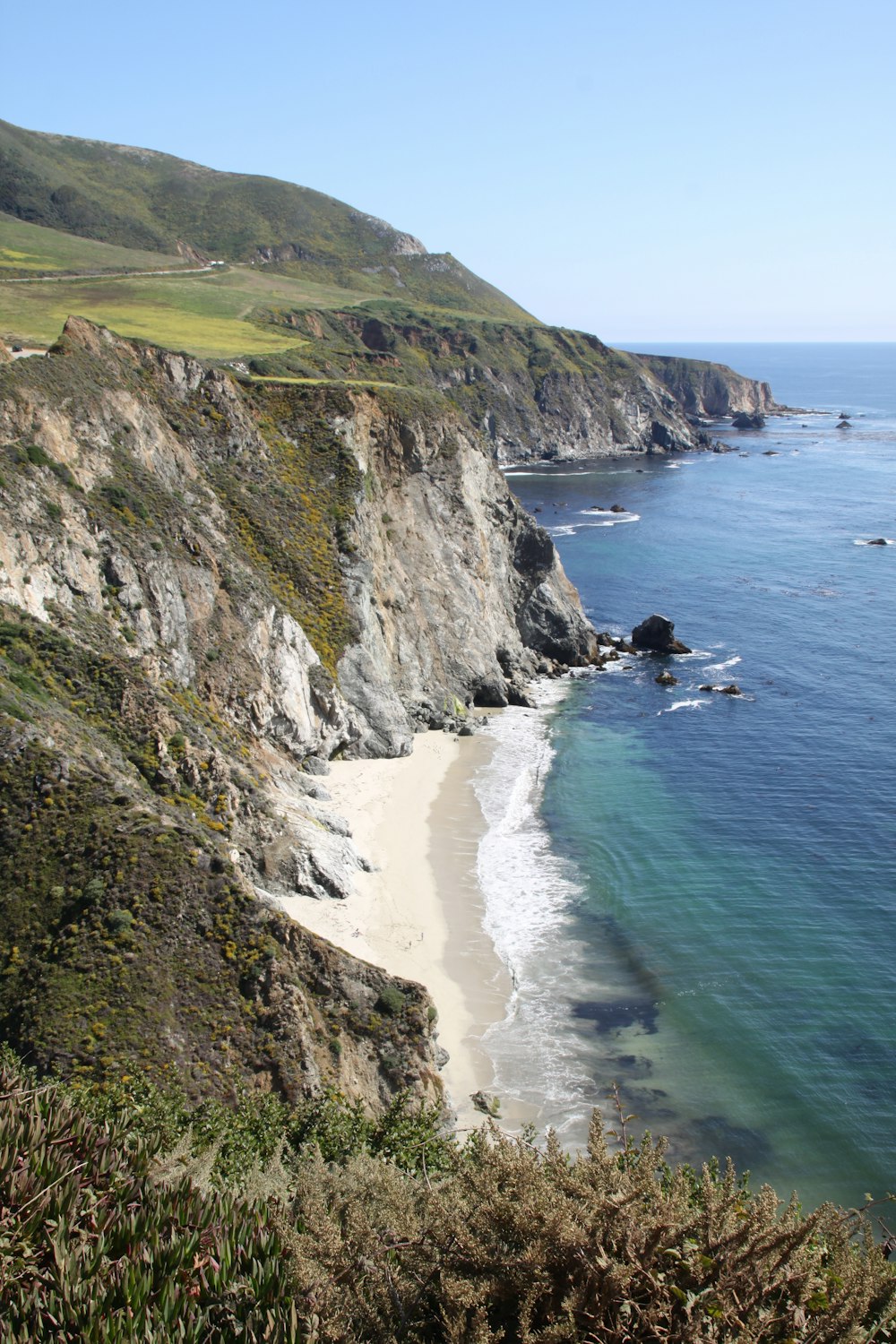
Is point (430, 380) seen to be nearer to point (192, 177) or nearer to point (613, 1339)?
point (192, 177)

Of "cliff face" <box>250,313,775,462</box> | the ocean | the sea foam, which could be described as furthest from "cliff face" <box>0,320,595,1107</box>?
"cliff face" <box>250,313,775,462</box>

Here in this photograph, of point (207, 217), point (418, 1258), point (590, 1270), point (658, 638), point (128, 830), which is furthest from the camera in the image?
point (207, 217)

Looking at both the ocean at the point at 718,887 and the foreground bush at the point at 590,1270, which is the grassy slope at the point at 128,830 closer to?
the ocean at the point at 718,887

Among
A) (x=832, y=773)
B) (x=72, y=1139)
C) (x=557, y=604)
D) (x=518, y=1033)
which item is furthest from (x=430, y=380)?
(x=72, y=1139)

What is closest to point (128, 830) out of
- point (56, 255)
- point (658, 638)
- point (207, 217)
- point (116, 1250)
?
point (116, 1250)

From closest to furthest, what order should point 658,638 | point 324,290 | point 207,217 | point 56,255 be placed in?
point 658,638, point 56,255, point 324,290, point 207,217

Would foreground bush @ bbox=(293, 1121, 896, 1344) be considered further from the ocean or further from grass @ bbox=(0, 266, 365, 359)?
grass @ bbox=(0, 266, 365, 359)

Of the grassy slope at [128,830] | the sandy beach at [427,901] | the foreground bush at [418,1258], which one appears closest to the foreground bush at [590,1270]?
the foreground bush at [418,1258]

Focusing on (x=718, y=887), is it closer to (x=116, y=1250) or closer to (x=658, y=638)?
(x=116, y=1250)
